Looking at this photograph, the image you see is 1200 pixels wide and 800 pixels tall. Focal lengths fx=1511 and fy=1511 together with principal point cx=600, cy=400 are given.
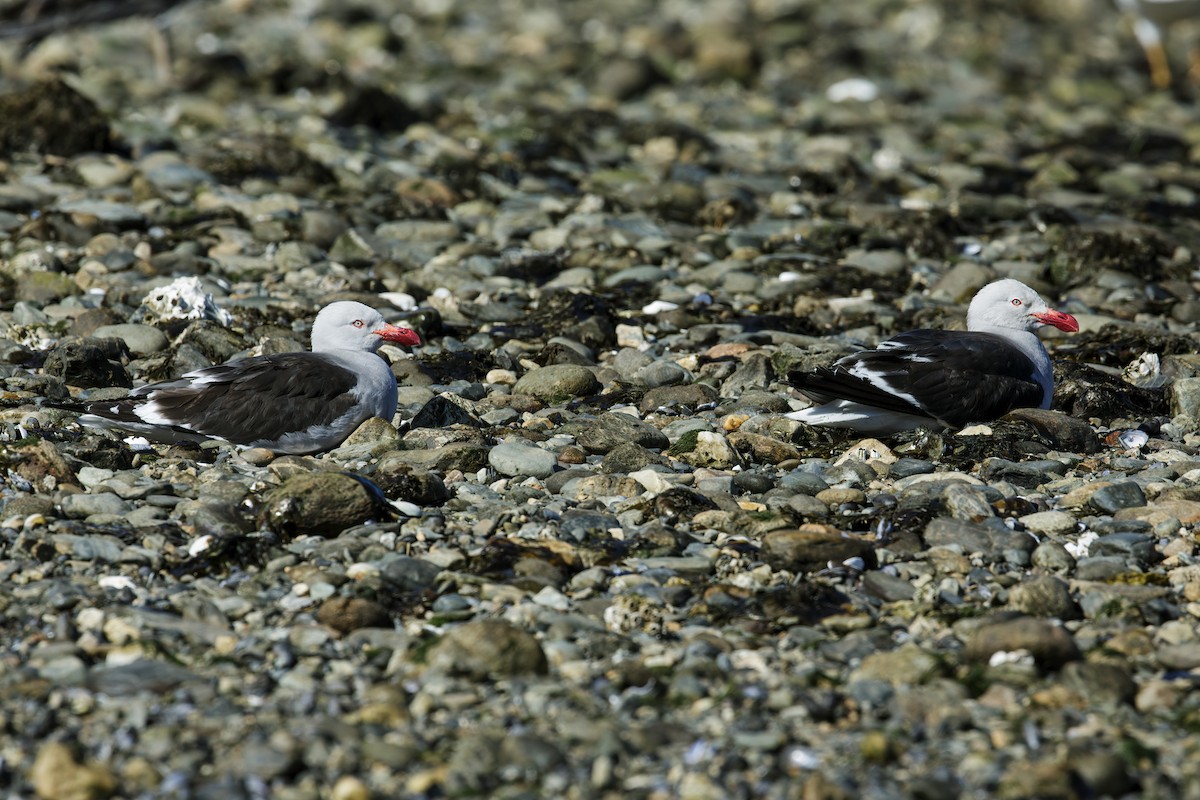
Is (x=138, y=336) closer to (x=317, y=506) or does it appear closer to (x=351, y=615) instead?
(x=317, y=506)

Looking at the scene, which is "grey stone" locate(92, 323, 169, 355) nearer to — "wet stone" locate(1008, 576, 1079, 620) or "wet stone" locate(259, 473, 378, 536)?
"wet stone" locate(259, 473, 378, 536)

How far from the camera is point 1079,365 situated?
27.3ft

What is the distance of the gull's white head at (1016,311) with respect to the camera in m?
7.91

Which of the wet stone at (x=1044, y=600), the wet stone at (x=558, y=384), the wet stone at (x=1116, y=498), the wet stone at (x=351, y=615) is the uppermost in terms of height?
the wet stone at (x=351, y=615)

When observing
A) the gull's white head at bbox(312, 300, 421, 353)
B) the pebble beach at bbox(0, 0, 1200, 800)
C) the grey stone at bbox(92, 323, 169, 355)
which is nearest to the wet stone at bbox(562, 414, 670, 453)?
the pebble beach at bbox(0, 0, 1200, 800)

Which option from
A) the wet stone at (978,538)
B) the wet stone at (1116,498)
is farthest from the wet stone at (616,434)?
the wet stone at (1116,498)

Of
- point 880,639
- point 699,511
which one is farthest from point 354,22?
point 880,639

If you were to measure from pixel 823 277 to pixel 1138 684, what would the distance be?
17.8ft

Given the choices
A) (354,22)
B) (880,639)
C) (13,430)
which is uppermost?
(880,639)

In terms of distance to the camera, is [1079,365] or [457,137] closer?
[1079,365]

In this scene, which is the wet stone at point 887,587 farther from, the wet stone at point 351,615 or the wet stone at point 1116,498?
the wet stone at point 351,615

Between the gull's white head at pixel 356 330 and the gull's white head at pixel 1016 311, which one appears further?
the gull's white head at pixel 1016 311

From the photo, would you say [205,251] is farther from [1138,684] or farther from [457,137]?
[1138,684]

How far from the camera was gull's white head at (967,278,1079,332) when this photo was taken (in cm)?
791
